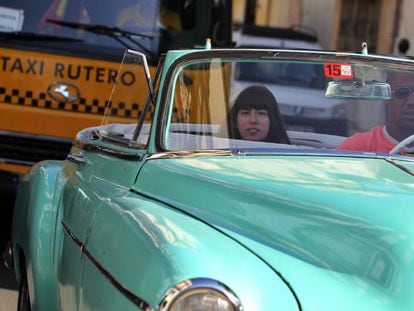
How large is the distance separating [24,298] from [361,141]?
1864 millimetres

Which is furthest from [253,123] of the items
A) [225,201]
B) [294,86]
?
[294,86]

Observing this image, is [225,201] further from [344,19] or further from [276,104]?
[344,19]

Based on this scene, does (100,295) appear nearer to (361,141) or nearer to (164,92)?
(164,92)

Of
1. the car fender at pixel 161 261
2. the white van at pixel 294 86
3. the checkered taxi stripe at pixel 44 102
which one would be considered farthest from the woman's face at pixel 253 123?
the checkered taxi stripe at pixel 44 102

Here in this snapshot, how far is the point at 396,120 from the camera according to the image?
3.18m

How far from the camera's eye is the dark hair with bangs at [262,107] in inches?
126

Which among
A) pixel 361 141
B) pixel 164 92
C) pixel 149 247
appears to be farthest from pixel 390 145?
pixel 149 247

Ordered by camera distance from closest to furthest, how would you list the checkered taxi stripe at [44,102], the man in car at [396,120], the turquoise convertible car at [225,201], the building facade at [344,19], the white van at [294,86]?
the turquoise convertible car at [225,201] < the man in car at [396,120] < the white van at [294,86] < the checkered taxi stripe at [44,102] < the building facade at [344,19]

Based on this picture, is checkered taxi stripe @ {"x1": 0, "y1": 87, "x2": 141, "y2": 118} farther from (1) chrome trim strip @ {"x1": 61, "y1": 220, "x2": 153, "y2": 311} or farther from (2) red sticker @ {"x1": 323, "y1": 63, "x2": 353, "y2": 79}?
(1) chrome trim strip @ {"x1": 61, "y1": 220, "x2": 153, "y2": 311}

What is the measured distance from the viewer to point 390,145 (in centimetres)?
301

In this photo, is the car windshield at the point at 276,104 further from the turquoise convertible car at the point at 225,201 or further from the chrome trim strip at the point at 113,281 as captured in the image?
the chrome trim strip at the point at 113,281

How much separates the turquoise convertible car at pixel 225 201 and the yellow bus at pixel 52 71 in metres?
1.87

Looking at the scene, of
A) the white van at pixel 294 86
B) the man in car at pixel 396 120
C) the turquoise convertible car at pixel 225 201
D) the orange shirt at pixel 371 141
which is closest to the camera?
the turquoise convertible car at pixel 225 201

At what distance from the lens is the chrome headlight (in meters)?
1.86
